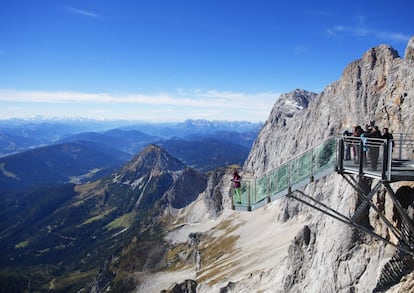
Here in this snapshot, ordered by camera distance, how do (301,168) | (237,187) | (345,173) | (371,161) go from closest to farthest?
1. (371,161)
2. (345,173)
3. (301,168)
4. (237,187)

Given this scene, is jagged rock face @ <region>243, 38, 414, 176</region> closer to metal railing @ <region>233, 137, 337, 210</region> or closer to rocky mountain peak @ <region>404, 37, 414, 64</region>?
rocky mountain peak @ <region>404, 37, 414, 64</region>

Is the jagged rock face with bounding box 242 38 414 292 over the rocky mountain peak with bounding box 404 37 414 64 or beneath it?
beneath

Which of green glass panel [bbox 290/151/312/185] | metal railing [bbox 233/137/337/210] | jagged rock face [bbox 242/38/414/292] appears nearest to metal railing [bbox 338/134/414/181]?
metal railing [bbox 233/137/337/210]

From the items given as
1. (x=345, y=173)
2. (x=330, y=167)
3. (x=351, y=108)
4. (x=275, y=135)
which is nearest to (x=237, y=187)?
(x=330, y=167)

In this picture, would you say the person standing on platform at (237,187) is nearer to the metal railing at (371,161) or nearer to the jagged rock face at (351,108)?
the metal railing at (371,161)

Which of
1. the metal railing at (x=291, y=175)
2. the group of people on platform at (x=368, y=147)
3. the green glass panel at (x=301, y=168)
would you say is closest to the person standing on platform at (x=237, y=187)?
the metal railing at (x=291, y=175)

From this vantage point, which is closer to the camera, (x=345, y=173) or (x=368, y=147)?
(x=368, y=147)

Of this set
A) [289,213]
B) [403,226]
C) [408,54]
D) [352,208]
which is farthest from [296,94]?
[403,226]

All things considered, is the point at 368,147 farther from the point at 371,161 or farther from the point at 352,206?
the point at 352,206
